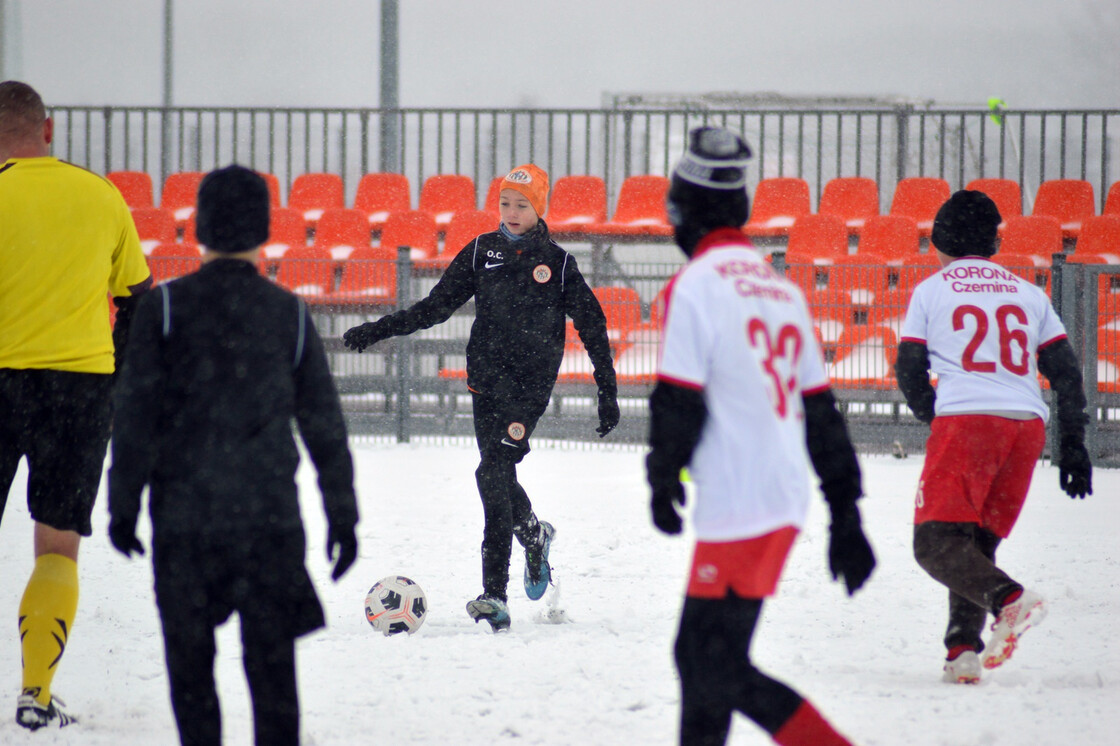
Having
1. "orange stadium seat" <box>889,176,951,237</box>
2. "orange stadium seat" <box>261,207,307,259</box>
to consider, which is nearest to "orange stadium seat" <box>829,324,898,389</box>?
"orange stadium seat" <box>889,176,951,237</box>

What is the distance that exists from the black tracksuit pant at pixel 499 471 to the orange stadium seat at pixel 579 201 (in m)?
8.34

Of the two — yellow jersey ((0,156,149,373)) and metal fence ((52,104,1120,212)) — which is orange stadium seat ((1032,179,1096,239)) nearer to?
metal fence ((52,104,1120,212))

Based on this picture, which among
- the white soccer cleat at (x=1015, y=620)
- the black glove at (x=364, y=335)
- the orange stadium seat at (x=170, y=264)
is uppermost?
the black glove at (x=364, y=335)

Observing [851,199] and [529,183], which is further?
[851,199]

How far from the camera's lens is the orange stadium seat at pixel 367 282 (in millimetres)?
10562

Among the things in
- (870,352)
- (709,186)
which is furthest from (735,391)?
(870,352)

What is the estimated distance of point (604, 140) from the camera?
14.4 metres

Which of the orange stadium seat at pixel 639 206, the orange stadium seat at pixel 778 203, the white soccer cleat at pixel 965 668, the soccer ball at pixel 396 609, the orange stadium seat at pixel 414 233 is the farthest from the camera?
the orange stadium seat at pixel 778 203

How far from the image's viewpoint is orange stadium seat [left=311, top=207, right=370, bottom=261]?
41.6 ft

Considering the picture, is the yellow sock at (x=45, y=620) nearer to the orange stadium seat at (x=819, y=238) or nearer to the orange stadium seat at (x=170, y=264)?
the orange stadium seat at (x=170, y=264)

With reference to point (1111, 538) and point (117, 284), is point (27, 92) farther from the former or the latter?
point (1111, 538)

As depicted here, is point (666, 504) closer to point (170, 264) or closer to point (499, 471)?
point (499, 471)

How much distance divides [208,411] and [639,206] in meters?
10.9

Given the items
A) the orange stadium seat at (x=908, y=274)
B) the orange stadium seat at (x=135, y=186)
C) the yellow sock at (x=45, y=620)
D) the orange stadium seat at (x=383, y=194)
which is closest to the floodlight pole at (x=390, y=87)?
the orange stadium seat at (x=383, y=194)
